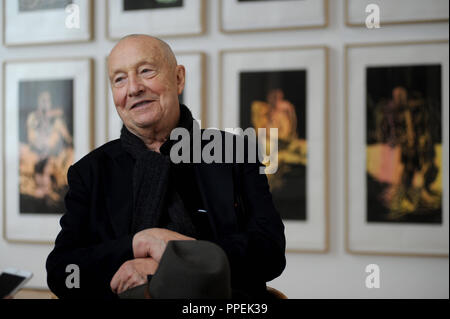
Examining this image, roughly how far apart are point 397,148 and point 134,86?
1706mm

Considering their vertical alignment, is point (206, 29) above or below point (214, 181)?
above

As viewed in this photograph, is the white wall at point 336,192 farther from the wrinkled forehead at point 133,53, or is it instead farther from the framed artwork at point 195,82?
the wrinkled forehead at point 133,53

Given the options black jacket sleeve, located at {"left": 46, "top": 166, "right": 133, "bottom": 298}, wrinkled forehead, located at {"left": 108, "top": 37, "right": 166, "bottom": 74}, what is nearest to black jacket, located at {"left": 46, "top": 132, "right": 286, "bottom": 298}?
black jacket sleeve, located at {"left": 46, "top": 166, "right": 133, "bottom": 298}

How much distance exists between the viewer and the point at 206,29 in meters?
2.60

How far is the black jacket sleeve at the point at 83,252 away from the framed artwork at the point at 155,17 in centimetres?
159

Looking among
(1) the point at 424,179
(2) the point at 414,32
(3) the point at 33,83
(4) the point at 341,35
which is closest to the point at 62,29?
(3) the point at 33,83

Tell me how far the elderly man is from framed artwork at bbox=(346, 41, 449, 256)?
1.36 m

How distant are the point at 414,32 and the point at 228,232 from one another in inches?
69.6

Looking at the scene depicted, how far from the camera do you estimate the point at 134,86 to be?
1.12 metres

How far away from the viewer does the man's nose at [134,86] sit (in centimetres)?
112

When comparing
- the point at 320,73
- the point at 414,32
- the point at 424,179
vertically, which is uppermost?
the point at 414,32

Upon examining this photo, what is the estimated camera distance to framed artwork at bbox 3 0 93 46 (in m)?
2.73

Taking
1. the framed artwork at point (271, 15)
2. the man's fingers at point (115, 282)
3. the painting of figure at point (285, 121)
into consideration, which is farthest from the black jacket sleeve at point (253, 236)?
the framed artwork at point (271, 15)
